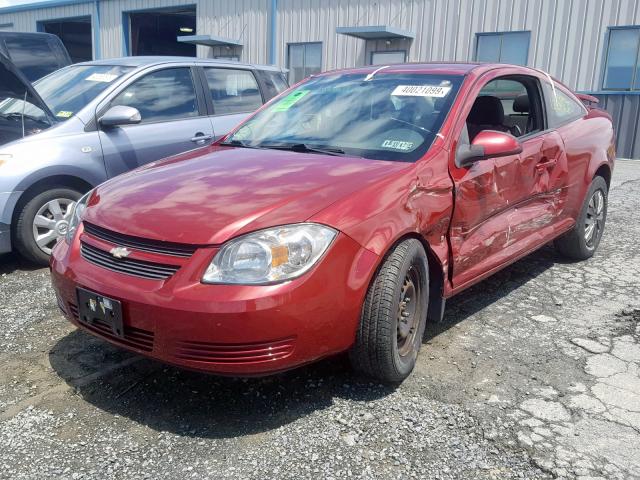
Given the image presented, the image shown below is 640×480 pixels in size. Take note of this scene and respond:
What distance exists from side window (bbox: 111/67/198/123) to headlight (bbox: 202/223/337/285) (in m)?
3.20

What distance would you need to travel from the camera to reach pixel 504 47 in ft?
49.2

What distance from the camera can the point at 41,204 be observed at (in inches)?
177

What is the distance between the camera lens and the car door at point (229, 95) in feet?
18.7

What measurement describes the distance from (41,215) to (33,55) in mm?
4917

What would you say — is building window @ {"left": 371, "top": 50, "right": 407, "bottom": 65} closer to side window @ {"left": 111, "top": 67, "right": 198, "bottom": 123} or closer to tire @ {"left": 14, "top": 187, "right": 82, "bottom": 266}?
side window @ {"left": 111, "top": 67, "right": 198, "bottom": 123}

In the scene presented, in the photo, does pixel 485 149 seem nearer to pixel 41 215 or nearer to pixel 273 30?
pixel 41 215

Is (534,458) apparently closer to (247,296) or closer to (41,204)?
(247,296)

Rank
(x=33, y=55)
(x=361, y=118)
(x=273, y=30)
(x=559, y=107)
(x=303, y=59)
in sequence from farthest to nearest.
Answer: (x=273, y=30), (x=303, y=59), (x=33, y=55), (x=559, y=107), (x=361, y=118)

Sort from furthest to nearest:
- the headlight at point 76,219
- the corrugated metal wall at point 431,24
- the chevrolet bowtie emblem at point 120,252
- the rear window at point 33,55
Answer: the corrugated metal wall at point 431,24 → the rear window at point 33,55 → the headlight at point 76,219 → the chevrolet bowtie emblem at point 120,252

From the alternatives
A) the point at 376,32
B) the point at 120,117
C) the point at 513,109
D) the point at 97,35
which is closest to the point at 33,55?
the point at 120,117

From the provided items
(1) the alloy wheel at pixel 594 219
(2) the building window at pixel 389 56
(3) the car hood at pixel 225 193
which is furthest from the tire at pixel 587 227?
(2) the building window at pixel 389 56

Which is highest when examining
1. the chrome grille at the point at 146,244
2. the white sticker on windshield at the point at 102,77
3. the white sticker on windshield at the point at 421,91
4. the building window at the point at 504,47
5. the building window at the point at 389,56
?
the building window at the point at 504,47

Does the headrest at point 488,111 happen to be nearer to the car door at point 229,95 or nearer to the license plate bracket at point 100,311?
the car door at point 229,95

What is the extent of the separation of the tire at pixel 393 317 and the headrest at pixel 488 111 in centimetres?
176
